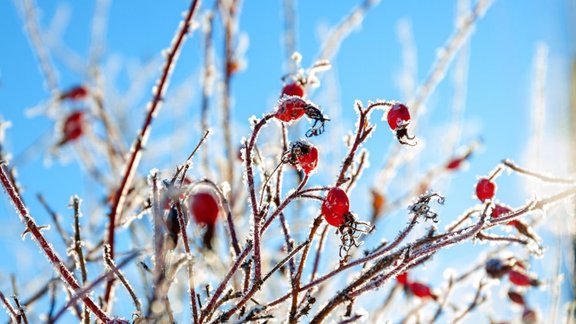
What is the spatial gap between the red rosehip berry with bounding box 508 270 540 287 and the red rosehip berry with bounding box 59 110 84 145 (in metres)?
2.20

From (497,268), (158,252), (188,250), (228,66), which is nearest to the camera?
(158,252)

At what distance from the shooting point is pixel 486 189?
1675 mm

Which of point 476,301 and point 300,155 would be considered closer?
point 300,155

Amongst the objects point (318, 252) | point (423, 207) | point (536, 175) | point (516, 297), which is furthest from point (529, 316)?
point (423, 207)

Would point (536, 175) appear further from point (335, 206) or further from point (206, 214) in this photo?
→ point (206, 214)

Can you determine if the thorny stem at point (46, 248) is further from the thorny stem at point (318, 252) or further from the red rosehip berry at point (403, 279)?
the red rosehip berry at point (403, 279)

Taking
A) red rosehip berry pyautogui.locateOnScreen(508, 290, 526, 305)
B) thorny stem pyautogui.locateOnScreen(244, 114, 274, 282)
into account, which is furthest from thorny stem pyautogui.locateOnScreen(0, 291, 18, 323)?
red rosehip berry pyautogui.locateOnScreen(508, 290, 526, 305)

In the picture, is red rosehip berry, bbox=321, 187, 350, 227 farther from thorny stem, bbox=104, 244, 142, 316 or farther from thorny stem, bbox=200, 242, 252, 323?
thorny stem, bbox=104, 244, 142, 316

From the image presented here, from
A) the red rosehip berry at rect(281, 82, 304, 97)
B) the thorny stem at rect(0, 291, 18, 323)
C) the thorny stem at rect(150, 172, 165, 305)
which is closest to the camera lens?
the thorny stem at rect(150, 172, 165, 305)

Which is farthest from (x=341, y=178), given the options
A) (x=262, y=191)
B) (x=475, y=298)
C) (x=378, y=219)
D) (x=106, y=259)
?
(x=378, y=219)

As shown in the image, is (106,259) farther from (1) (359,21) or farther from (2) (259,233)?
(1) (359,21)

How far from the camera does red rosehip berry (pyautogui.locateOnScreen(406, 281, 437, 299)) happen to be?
7.42 ft

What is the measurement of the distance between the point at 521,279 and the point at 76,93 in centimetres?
238

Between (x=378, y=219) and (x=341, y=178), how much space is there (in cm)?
163
